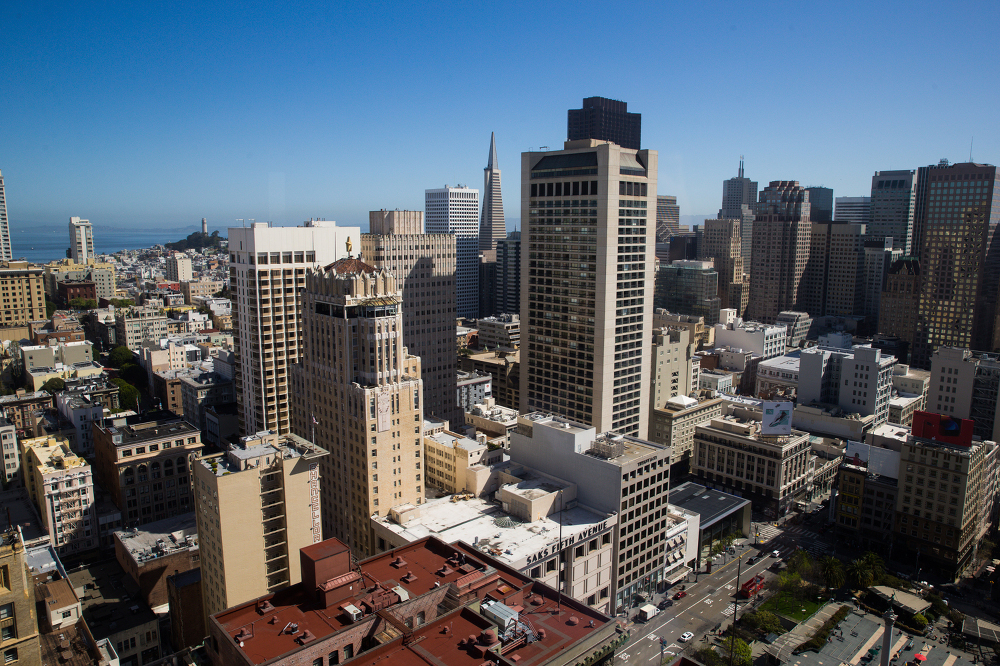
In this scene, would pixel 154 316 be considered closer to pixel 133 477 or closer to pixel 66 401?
pixel 66 401

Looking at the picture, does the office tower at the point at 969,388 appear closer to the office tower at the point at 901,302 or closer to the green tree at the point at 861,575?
the green tree at the point at 861,575

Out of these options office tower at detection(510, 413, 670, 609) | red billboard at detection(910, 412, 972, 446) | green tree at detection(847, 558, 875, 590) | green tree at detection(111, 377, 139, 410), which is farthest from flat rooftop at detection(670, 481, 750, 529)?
green tree at detection(111, 377, 139, 410)

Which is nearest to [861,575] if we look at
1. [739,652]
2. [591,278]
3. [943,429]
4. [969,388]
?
[943,429]

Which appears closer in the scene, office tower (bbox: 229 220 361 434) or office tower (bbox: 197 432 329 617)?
office tower (bbox: 197 432 329 617)

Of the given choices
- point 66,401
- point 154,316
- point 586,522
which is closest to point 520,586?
point 586,522

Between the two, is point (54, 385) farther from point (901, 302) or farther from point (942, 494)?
point (901, 302)

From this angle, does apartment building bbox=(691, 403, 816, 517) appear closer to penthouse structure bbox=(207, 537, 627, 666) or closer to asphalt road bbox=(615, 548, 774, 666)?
asphalt road bbox=(615, 548, 774, 666)
